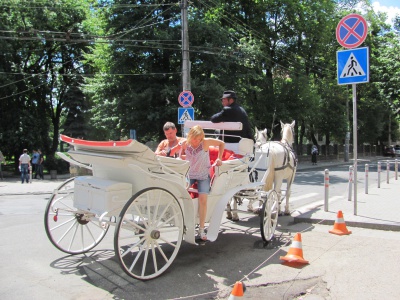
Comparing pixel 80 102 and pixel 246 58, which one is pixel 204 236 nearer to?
pixel 246 58

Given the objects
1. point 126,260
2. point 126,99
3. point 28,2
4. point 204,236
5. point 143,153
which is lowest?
point 126,260

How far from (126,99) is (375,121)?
123 feet

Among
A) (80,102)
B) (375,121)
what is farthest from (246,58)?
(375,121)

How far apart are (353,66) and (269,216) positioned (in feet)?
12.6

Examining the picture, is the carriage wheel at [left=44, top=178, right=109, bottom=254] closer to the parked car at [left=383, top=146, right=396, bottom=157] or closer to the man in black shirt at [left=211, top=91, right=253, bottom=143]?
the man in black shirt at [left=211, top=91, right=253, bottom=143]

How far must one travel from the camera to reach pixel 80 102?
28.2 metres

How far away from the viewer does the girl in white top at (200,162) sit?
17.5 feet

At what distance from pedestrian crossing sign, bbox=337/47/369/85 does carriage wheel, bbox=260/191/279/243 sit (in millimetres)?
3155

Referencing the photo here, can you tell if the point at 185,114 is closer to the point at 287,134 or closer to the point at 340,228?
the point at 287,134

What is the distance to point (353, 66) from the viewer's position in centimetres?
772

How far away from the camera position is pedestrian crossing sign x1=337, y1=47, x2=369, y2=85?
756 cm

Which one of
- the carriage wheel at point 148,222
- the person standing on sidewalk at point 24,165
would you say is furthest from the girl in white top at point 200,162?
the person standing on sidewalk at point 24,165

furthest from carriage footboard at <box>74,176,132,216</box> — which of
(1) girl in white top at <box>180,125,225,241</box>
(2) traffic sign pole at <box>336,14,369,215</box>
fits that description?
(2) traffic sign pole at <box>336,14,369,215</box>

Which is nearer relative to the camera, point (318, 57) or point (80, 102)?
point (80, 102)
